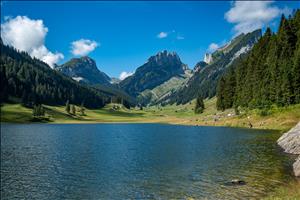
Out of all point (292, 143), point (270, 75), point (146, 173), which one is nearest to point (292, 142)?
point (292, 143)

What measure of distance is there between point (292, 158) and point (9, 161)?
49.8m

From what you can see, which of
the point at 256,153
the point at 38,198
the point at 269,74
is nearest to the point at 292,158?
the point at 256,153

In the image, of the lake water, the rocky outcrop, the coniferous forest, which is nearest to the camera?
the lake water

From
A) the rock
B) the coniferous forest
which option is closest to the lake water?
the rock

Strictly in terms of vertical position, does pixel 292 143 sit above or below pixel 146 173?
above

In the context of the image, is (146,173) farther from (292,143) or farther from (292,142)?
(292,142)

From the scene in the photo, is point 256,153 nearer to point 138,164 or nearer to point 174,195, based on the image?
point 138,164

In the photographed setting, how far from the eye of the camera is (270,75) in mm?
129125

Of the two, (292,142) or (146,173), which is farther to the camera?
(292,142)

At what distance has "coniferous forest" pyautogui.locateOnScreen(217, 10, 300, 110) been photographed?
11031cm

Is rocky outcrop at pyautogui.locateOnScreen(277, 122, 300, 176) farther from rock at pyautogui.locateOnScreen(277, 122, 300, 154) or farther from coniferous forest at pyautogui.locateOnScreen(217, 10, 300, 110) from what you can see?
coniferous forest at pyautogui.locateOnScreen(217, 10, 300, 110)

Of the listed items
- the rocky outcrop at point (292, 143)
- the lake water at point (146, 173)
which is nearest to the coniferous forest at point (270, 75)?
the lake water at point (146, 173)

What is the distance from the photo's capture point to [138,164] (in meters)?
53.6

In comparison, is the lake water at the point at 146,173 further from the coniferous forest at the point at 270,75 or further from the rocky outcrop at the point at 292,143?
the coniferous forest at the point at 270,75
